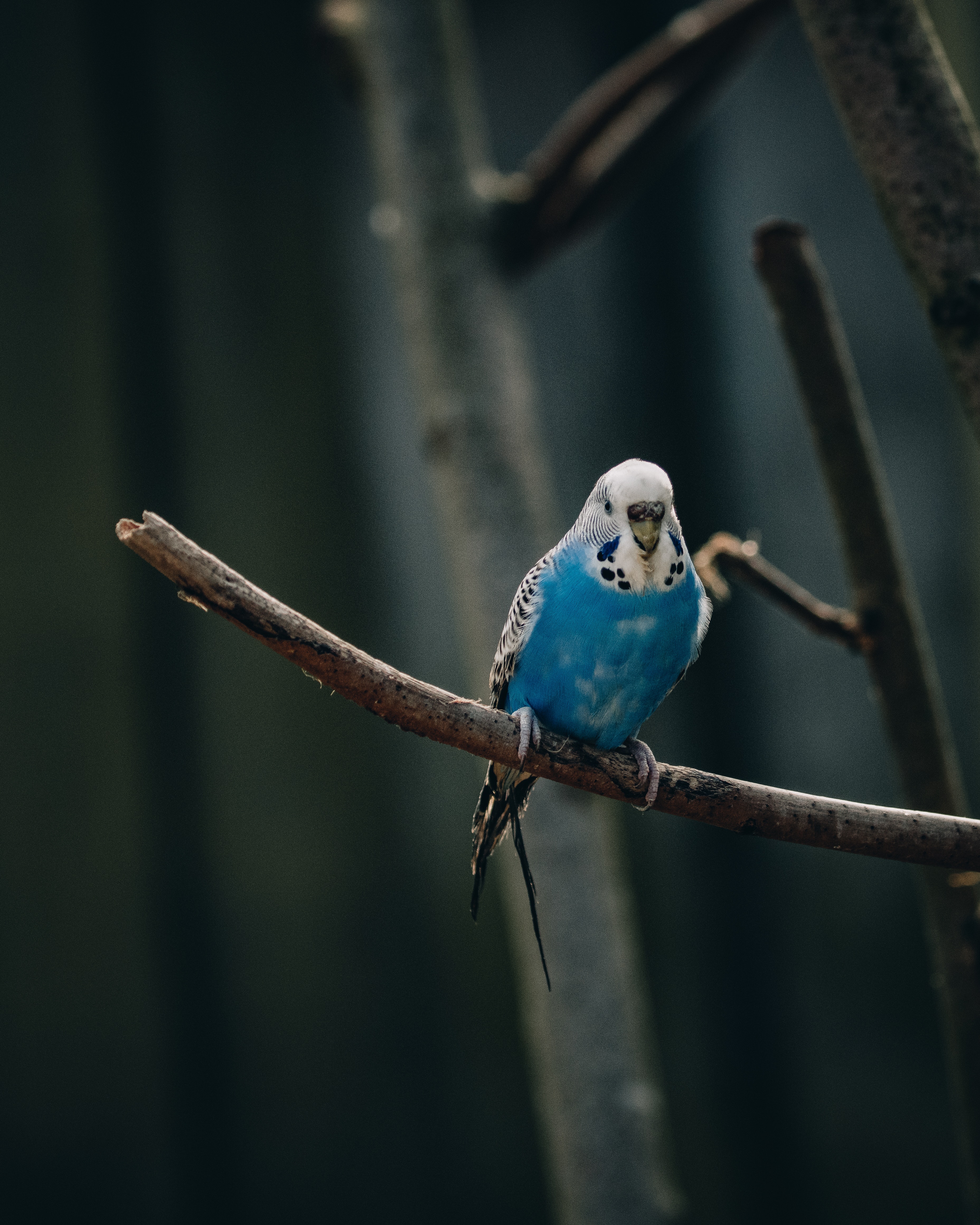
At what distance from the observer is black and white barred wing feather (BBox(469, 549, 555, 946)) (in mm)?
1399

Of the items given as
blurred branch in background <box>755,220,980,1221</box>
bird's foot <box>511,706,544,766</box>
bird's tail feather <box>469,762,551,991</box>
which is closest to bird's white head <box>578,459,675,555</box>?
bird's foot <box>511,706,544,766</box>

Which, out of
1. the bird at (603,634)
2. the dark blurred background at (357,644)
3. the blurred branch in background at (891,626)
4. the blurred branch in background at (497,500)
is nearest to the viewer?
the bird at (603,634)

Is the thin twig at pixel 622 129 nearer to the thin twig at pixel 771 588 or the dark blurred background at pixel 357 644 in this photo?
the thin twig at pixel 771 588

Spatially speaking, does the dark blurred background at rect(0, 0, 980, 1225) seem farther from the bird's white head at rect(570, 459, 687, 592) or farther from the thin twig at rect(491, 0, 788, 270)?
the bird's white head at rect(570, 459, 687, 592)

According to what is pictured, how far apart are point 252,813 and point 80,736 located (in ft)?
2.48

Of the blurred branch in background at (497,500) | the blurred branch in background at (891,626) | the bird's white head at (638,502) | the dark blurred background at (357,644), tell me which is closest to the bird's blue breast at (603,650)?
the bird's white head at (638,502)

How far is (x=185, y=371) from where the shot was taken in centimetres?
412

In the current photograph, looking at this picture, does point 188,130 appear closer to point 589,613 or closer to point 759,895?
point 589,613

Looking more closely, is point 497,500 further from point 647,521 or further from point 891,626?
point 647,521

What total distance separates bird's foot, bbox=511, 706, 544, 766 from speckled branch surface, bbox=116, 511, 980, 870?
0.03 feet

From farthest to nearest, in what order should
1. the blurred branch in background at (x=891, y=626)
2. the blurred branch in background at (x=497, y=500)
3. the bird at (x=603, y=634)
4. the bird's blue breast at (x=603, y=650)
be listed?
the blurred branch in background at (x=497, y=500) → the blurred branch in background at (x=891, y=626) → the bird's blue breast at (x=603, y=650) → the bird at (x=603, y=634)

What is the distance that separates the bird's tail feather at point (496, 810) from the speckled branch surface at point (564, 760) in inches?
5.9

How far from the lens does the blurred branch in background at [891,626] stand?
157cm

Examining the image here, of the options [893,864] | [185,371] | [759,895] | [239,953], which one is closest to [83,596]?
[185,371]
